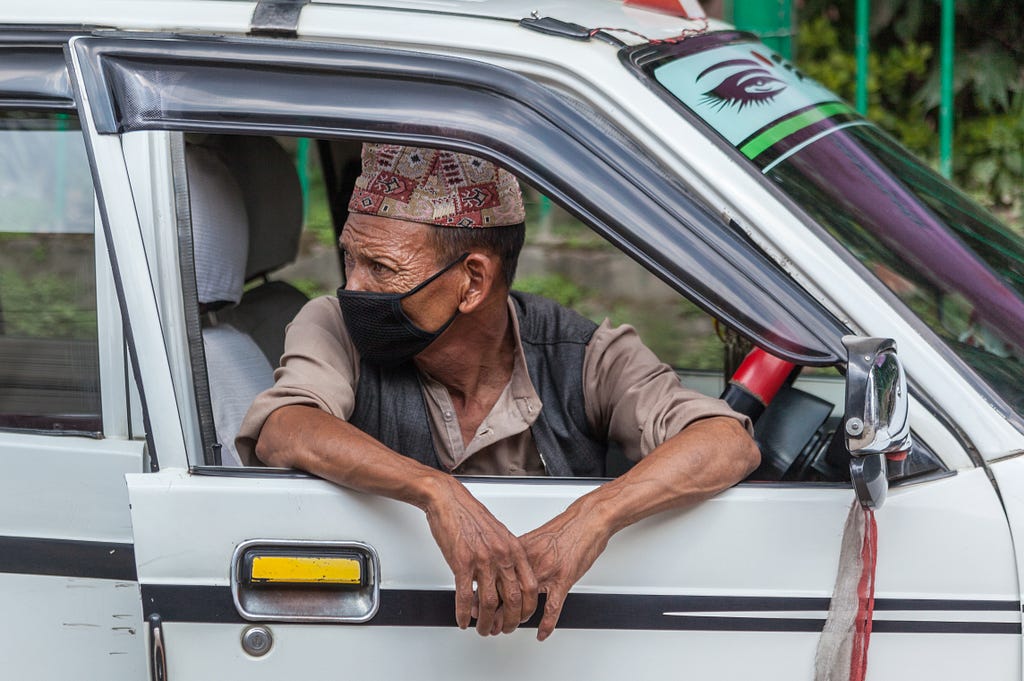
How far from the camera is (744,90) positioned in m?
2.14

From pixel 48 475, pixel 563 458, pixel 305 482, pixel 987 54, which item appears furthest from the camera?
pixel 987 54

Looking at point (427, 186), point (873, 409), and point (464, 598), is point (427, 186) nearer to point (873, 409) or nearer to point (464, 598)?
point (464, 598)

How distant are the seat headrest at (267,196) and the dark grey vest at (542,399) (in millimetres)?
590

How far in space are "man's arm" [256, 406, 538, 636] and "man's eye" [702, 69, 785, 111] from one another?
809 millimetres

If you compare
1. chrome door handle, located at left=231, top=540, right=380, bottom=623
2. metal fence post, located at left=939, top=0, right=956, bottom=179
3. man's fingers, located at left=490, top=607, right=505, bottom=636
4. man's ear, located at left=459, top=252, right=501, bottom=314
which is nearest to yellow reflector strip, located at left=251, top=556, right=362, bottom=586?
chrome door handle, located at left=231, top=540, right=380, bottom=623

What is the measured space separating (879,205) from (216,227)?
4.32ft

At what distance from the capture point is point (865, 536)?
1.78 metres

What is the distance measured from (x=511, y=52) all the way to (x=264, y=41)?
406 millimetres

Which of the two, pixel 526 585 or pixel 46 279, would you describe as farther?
pixel 46 279

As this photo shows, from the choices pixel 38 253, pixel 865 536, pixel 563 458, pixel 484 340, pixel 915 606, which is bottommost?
pixel 915 606

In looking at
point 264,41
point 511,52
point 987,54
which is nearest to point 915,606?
point 511,52

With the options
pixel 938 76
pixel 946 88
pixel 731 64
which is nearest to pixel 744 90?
pixel 731 64

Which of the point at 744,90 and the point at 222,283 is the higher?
the point at 744,90

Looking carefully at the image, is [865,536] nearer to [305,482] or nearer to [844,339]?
[844,339]
